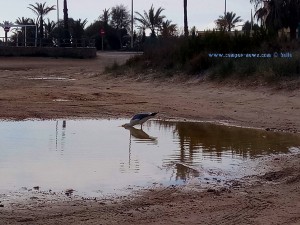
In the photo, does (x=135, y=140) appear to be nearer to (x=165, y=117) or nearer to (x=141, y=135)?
(x=141, y=135)

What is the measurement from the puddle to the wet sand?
1.72 ft

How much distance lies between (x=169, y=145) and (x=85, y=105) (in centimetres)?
693

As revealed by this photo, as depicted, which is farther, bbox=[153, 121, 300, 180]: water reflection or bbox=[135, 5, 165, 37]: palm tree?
bbox=[135, 5, 165, 37]: palm tree

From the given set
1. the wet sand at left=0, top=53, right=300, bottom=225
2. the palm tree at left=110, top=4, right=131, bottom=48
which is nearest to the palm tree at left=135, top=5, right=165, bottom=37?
the palm tree at left=110, top=4, right=131, bottom=48

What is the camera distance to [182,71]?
1039 inches

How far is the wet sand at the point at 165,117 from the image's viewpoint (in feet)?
23.4

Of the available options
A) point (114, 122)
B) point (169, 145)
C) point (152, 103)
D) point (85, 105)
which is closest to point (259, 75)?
point (152, 103)

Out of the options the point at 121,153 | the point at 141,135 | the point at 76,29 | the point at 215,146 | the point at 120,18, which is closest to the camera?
the point at 121,153

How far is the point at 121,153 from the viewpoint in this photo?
37.6 feet

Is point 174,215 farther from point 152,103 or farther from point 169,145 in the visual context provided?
point 152,103

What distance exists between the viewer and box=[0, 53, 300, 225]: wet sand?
7145 millimetres

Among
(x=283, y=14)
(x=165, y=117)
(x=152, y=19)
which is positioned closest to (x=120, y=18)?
(x=152, y=19)

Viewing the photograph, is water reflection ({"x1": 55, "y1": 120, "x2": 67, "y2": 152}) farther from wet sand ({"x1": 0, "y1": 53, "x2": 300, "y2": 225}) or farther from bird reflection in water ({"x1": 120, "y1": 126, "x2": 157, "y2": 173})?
wet sand ({"x1": 0, "y1": 53, "x2": 300, "y2": 225})

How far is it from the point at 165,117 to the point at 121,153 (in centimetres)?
573
